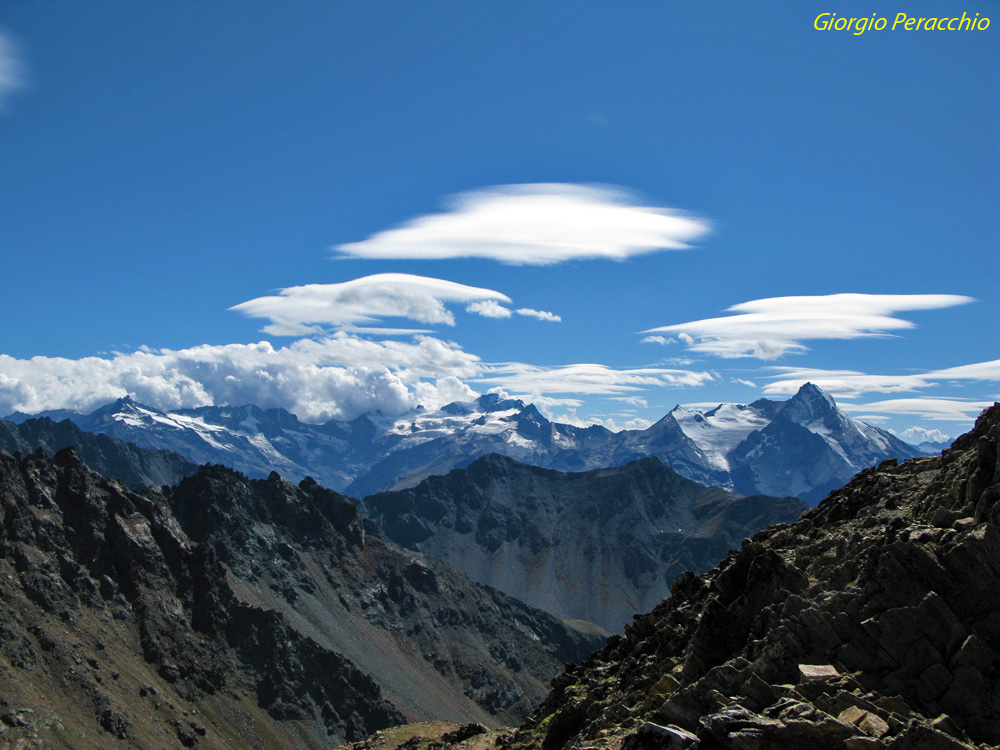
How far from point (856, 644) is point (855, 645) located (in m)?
0.08

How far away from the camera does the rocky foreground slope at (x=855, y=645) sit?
2892cm

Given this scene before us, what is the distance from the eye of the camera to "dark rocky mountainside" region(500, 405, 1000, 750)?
28938 mm

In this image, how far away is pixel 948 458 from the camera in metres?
55.5

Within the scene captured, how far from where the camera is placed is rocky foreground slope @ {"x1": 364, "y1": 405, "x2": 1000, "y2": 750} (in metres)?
28.9

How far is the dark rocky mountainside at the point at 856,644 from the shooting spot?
28.9 m

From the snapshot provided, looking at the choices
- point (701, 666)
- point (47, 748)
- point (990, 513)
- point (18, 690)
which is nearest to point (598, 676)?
point (701, 666)

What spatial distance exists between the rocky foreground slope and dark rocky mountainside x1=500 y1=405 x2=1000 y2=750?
67 mm

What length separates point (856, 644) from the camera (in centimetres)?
3506

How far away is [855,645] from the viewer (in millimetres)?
35031

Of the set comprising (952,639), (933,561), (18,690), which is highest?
(933,561)

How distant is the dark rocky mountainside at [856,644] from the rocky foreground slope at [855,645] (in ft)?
0.22

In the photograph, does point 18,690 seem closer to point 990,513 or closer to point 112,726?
point 112,726

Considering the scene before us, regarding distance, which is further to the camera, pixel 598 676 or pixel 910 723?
pixel 598 676

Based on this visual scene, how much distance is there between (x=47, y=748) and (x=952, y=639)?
168m
